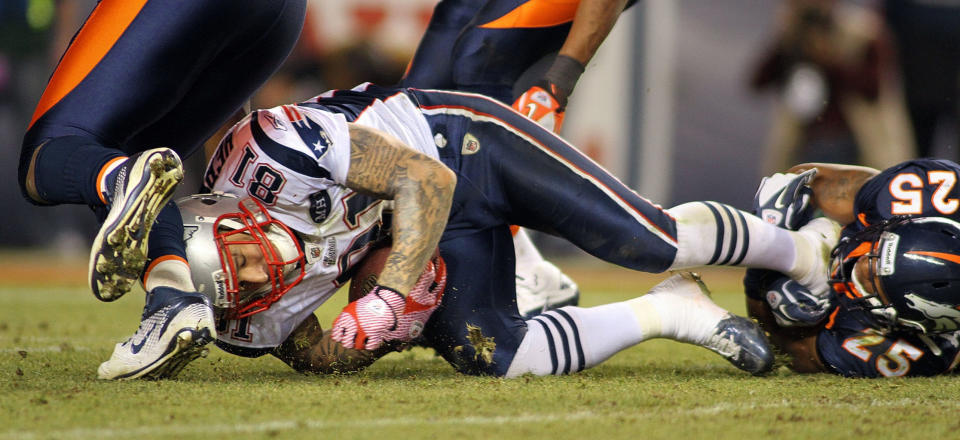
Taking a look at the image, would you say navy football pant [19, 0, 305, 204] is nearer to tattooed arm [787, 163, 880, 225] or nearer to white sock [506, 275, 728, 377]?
white sock [506, 275, 728, 377]

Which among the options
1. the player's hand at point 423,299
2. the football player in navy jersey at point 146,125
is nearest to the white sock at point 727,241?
the player's hand at point 423,299

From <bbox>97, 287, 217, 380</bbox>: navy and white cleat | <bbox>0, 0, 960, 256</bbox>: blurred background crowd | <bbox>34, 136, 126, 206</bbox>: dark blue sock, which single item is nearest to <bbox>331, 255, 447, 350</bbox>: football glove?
<bbox>97, 287, 217, 380</bbox>: navy and white cleat

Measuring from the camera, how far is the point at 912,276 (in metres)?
2.40

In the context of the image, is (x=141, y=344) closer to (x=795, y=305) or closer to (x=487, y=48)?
(x=487, y=48)

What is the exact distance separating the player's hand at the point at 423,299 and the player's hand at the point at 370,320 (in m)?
0.10

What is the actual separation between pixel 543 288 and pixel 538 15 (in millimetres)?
897

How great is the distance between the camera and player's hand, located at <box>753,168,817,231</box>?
279 centimetres

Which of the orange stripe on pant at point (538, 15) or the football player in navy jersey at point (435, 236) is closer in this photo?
the football player in navy jersey at point (435, 236)

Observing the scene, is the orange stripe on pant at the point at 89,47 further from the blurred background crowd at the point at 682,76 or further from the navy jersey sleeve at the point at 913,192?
the blurred background crowd at the point at 682,76

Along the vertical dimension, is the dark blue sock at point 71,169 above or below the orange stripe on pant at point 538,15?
below

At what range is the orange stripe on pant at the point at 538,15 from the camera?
3064 mm

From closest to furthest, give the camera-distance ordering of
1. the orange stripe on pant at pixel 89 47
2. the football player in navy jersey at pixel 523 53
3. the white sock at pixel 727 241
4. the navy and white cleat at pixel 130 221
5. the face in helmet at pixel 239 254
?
the navy and white cleat at pixel 130 221 < the face in helmet at pixel 239 254 < the orange stripe on pant at pixel 89 47 < the white sock at pixel 727 241 < the football player in navy jersey at pixel 523 53

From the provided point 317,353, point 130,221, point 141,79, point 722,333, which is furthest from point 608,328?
point 141,79

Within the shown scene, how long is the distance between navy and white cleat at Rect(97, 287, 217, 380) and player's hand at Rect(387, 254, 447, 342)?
459 millimetres
